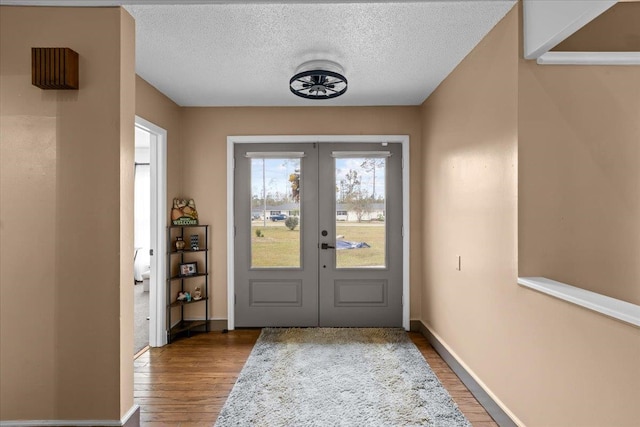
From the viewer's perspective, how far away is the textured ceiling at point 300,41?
7.05 feet

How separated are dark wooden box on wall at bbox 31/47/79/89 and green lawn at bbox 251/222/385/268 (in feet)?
8.14

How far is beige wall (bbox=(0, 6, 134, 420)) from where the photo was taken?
200cm

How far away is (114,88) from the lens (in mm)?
2037

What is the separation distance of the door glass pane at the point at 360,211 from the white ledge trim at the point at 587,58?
2254mm

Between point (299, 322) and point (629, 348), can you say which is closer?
point (629, 348)

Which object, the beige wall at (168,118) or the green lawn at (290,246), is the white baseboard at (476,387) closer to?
the green lawn at (290,246)

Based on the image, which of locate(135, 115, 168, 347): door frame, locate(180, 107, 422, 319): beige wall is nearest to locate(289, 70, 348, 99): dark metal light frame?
locate(180, 107, 422, 319): beige wall

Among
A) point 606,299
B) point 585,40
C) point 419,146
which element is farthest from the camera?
point 419,146

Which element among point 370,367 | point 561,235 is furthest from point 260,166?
point 561,235

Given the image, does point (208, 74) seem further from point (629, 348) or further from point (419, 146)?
point (629, 348)

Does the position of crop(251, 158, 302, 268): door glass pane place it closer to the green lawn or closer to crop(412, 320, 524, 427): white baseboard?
the green lawn

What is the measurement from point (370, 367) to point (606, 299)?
1.99m

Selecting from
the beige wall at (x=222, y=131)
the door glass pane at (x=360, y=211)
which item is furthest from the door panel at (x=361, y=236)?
the beige wall at (x=222, y=131)

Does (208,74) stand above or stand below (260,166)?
above
